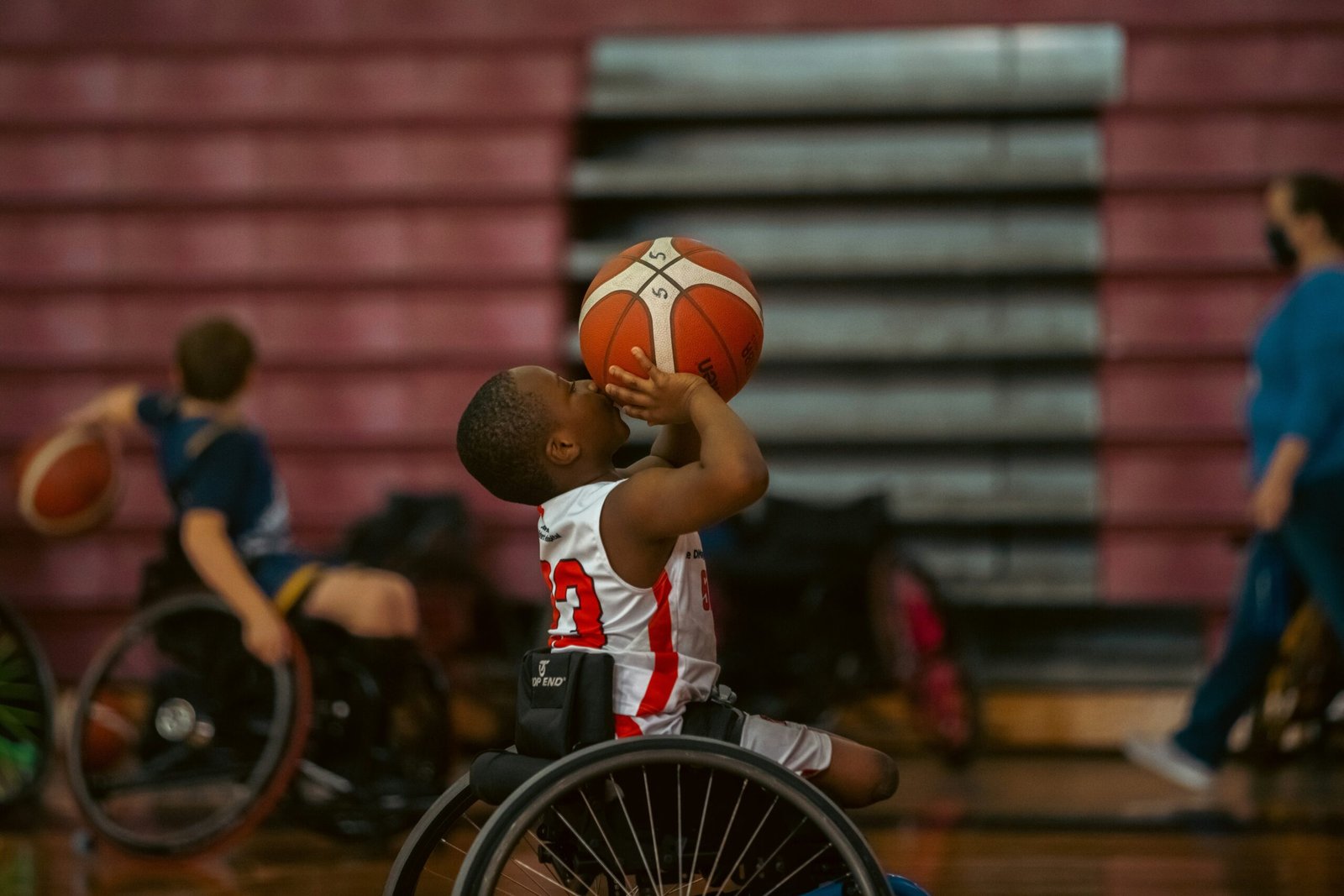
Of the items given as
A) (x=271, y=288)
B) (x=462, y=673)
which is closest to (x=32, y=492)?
(x=462, y=673)

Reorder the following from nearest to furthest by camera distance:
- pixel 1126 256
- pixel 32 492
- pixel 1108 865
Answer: pixel 1108 865 → pixel 32 492 → pixel 1126 256

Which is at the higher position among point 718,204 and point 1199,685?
point 718,204

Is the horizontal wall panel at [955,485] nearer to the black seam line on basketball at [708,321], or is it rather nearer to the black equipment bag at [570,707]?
the black seam line on basketball at [708,321]

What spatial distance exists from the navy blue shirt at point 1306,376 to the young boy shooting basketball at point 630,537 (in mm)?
1980

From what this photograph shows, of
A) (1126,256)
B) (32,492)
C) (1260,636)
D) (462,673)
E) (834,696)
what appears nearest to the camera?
(32,492)

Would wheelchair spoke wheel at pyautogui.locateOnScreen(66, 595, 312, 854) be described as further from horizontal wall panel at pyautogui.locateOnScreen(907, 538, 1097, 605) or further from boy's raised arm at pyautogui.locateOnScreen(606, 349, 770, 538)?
horizontal wall panel at pyautogui.locateOnScreen(907, 538, 1097, 605)

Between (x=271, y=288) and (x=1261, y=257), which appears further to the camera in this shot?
(x=271, y=288)

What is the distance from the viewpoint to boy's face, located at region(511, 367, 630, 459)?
5.90ft

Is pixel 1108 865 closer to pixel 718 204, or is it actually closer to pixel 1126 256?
pixel 1126 256

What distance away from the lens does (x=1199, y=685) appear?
3.65m

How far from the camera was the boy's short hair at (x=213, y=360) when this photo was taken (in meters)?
3.14

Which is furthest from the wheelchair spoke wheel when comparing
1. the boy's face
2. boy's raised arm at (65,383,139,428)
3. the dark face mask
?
the dark face mask

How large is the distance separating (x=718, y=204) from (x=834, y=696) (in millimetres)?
1704

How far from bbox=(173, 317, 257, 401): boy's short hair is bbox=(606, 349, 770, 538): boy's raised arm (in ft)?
5.23
